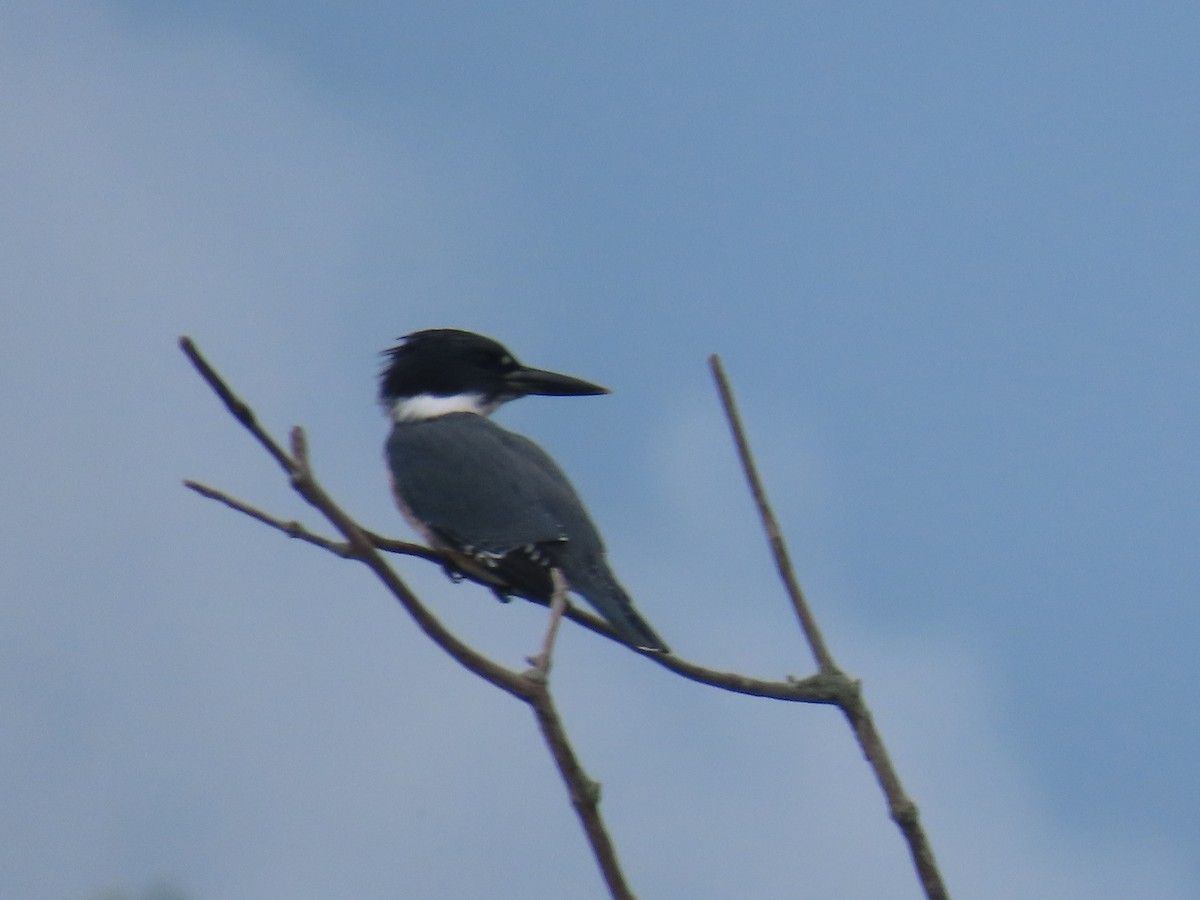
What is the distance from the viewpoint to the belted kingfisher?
2357 millimetres

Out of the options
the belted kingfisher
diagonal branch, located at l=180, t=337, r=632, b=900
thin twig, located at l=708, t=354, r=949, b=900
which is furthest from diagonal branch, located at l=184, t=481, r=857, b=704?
the belted kingfisher

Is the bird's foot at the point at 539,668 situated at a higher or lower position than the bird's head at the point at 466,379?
lower

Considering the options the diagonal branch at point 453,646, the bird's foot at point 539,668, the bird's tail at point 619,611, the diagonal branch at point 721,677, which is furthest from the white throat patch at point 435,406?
the bird's foot at point 539,668

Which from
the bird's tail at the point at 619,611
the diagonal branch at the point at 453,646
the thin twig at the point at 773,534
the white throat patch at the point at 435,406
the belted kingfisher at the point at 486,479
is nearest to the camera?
Answer: the diagonal branch at the point at 453,646

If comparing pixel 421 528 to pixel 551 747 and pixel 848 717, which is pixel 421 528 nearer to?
pixel 848 717

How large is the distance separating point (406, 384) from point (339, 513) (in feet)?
7.64

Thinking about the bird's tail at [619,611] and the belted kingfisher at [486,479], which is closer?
the bird's tail at [619,611]

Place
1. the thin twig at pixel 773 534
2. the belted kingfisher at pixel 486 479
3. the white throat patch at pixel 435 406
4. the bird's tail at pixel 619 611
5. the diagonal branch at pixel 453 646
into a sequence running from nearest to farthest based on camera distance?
1. the diagonal branch at pixel 453 646
2. the thin twig at pixel 773 534
3. the bird's tail at pixel 619 611
4. the belted kingfisher at pixel 486 479
5. the white throat patch at pixel 435 406

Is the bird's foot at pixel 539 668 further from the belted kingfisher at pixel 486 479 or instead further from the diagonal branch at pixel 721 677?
the belted kingfisher at pixel 486 479

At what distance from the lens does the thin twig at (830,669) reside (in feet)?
3.39

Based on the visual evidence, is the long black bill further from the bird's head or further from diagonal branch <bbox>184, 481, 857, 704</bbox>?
diagonal branch <bbox>184, 481, 857, 704</bbox>

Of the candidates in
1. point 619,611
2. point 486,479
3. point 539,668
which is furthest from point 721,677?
point 486,479

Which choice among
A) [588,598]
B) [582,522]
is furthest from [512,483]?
[588,598]

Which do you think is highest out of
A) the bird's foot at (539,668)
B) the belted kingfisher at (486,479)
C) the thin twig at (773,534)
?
the belted kingfisher at (486,479)
